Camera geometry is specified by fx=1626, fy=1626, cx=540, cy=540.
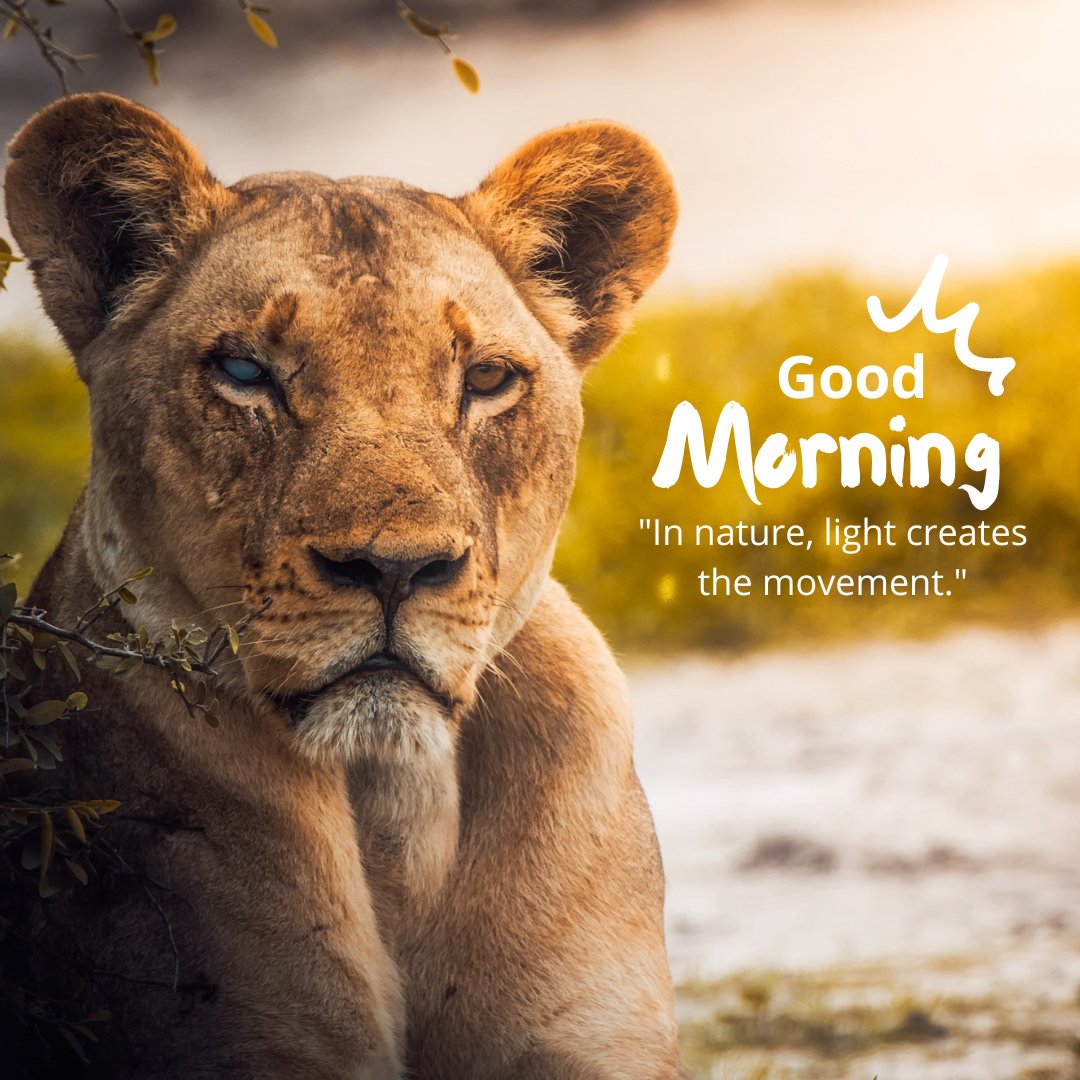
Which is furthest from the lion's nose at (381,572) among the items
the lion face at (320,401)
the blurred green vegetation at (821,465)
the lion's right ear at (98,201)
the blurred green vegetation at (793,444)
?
the blurred green vegetation at (821,465)

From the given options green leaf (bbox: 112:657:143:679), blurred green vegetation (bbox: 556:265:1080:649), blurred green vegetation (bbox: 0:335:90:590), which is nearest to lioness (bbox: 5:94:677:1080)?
green leaf (bbox: 112:657:143:679)

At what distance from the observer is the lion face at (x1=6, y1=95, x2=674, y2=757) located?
2.17 metres

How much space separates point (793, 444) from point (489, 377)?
3.70 m

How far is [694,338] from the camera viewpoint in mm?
6664

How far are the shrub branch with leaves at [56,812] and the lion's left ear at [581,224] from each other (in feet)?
2.74

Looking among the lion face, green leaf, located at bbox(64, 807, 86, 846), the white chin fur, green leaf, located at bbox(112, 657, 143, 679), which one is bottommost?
green leaf, located at bbox(64, 807, 86, 846)

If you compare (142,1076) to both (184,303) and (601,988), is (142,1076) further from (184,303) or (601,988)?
(184,303)

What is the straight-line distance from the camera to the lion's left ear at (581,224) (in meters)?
2.72

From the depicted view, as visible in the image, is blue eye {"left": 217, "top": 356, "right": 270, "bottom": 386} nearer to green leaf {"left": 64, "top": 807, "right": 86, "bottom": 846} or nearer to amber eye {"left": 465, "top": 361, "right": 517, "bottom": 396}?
amber eye {"left": 465, "top": 361, "right": 517, "bottom": 396}

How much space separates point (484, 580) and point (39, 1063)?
105cm

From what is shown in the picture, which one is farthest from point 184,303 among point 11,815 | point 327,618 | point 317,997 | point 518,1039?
point 518,1039

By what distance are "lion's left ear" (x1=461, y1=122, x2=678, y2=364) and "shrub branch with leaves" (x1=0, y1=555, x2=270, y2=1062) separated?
2.74 ft

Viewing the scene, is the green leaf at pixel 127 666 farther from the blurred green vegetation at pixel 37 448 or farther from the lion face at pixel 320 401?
the blurred green vegetation at pixel 37 448

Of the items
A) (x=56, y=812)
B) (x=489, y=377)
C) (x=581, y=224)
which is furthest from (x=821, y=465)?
(x=56, y=812)
